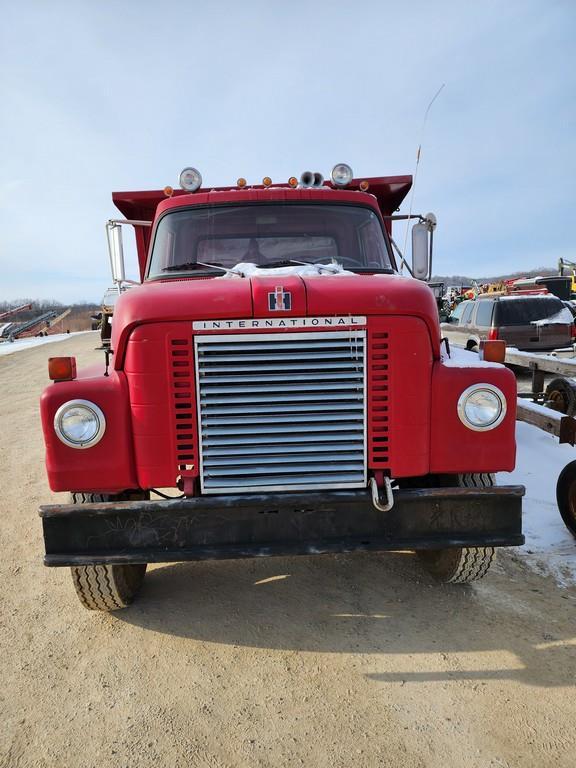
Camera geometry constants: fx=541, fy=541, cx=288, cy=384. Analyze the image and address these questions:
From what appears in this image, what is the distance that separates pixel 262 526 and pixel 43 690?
4.53ft

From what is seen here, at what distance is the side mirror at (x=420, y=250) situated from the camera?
4844mm

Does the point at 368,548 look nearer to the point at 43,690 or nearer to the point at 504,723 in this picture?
the point at 504,723

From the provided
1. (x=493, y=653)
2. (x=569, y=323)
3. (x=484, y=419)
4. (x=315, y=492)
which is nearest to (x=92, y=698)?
(x=315, y=492)

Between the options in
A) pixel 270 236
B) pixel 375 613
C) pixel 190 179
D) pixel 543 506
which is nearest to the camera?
pixel 375 613

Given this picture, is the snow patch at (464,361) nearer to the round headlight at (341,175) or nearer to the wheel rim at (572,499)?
the wheel rim at (572,499)

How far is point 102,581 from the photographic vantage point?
10.5 ft

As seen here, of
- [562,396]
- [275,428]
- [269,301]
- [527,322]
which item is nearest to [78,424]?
[275,428]

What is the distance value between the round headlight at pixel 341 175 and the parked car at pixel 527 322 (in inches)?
295

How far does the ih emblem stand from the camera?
2.77 metres

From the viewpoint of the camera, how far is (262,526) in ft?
9.32

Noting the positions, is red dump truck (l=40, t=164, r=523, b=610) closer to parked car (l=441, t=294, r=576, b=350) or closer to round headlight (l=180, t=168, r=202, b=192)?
round headlight (l=180, t=168, r=202, b=192)

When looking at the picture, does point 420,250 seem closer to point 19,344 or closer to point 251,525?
point 251,525

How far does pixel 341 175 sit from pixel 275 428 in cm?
281

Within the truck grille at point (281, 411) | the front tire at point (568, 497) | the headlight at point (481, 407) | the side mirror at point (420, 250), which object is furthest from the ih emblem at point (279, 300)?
the front tire at point (568, 497)
